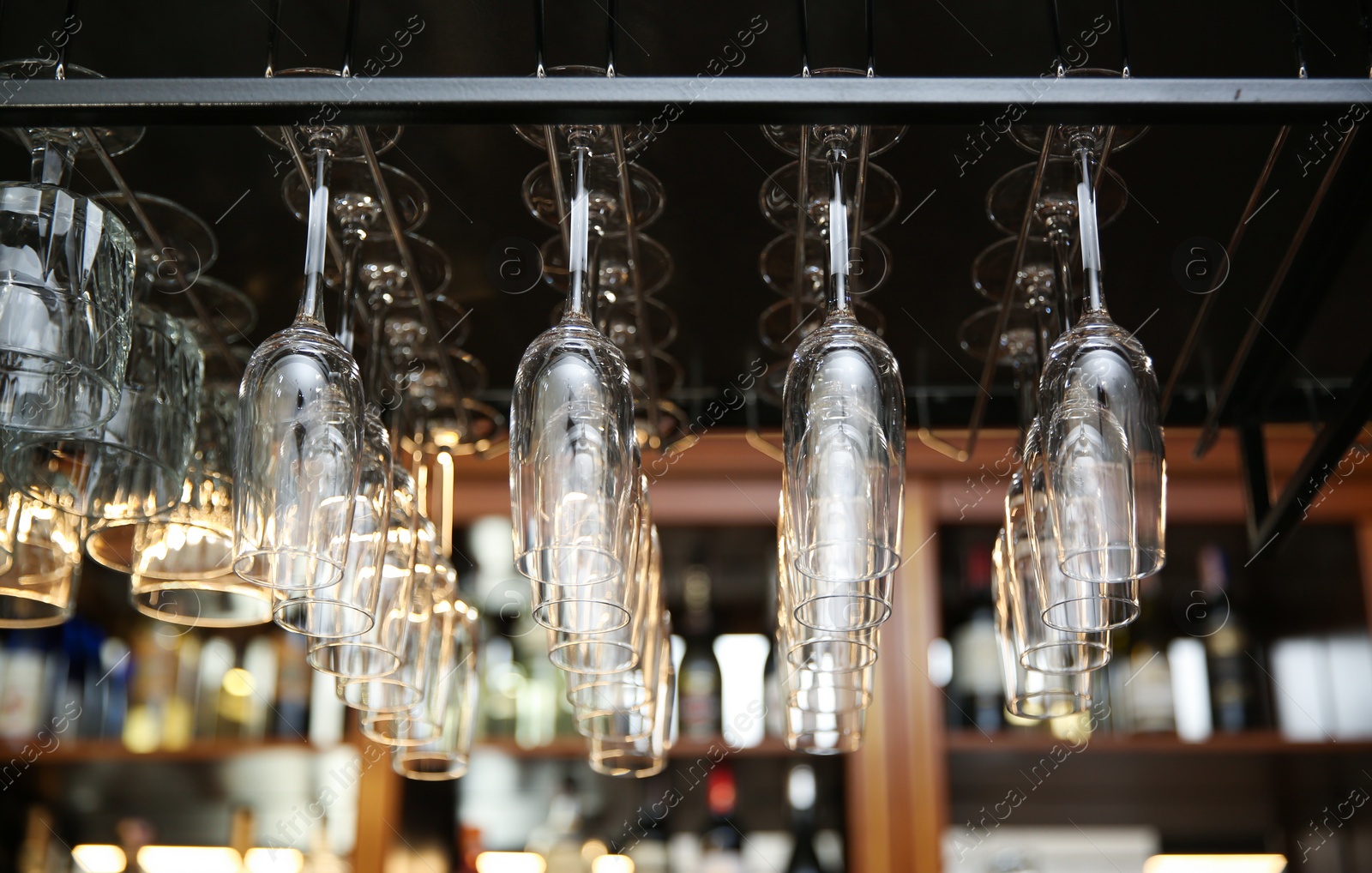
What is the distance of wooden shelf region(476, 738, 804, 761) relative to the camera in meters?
1.71

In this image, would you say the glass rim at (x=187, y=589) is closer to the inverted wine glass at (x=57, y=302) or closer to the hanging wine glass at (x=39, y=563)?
the hanging wine glass at (x=39, y=563)

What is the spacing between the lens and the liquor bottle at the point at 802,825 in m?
1.89

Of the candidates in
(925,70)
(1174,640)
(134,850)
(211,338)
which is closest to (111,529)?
(211,338)

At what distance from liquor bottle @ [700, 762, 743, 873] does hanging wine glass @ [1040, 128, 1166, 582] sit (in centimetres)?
123

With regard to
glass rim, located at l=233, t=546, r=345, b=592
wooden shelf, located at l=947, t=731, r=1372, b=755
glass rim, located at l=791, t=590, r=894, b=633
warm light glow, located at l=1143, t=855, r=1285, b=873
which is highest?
wooden shelf, located at l=947, t=731, r=1372, b=755

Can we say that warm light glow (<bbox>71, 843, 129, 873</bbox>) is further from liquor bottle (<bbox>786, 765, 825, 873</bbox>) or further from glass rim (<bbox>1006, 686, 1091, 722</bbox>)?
glass rim (<bbox>1006, 686, 1091, 722</bbox>)

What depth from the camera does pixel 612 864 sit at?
192cm

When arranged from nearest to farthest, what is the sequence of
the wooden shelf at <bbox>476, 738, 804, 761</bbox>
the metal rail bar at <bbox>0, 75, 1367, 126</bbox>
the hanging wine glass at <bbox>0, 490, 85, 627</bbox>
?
the metal rail bar at <bbox>0, 75, 1367, 126</bbox> → the hanging wine glass at <bbox>0, 490, 85, 627</bbox> → the wooden shelf at <bbox>476, 738, 804, 761</bbox>

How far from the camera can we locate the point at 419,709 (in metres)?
0.89

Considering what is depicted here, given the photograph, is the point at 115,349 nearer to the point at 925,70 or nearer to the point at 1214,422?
the point at 925,70

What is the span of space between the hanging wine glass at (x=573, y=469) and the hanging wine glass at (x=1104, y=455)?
21 centimetres

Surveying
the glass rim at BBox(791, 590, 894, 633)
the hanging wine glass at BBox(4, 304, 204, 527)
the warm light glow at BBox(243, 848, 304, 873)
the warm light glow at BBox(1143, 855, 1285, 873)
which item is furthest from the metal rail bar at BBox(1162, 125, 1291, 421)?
the warm light glow at BBox(243, 848, 304, 873)

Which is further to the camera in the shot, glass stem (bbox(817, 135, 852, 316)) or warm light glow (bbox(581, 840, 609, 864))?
warm light glow (bbox(581, 840, 609, 864))

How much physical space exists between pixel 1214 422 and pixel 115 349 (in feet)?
2.26
